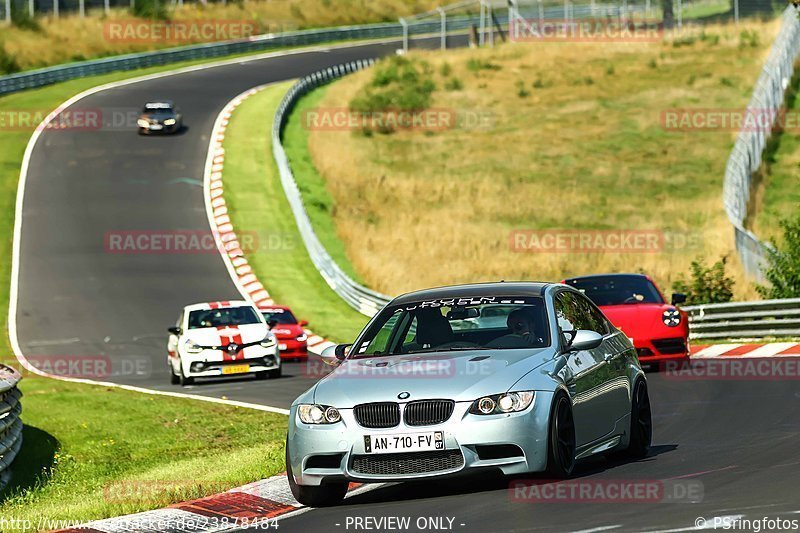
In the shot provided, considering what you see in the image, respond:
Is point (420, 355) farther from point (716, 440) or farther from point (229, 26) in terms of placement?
point (229, 26)

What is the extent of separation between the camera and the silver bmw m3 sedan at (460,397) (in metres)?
9.27

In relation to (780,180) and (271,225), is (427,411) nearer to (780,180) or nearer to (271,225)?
(271,225)

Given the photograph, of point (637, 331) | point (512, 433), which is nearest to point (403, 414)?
point (512, 433)

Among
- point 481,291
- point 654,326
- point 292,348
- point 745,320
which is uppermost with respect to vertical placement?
point 481,291

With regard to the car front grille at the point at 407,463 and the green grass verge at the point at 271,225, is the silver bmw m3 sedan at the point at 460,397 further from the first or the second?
the green grass verge at the point at 271,225

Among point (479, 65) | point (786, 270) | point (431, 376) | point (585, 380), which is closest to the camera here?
point (431, 376)

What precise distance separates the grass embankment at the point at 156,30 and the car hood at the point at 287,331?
40799 millimetres

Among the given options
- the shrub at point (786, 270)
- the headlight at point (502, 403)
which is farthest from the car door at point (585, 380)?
the shrub at point (786, 270)

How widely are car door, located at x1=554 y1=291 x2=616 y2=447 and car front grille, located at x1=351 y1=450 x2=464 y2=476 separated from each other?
1158 mm

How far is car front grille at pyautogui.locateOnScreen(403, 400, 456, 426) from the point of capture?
929 centimetres

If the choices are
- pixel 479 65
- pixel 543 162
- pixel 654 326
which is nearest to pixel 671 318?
pixel 654 326

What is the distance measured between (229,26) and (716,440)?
74.0 meters

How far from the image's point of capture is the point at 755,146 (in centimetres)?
4419

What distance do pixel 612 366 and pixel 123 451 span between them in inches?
303
